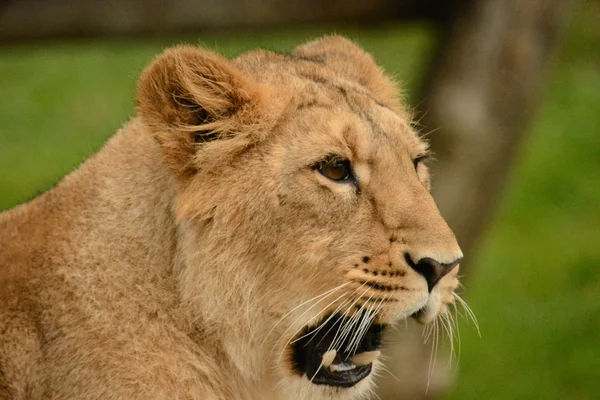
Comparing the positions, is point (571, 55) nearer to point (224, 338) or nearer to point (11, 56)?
point (11, 56)

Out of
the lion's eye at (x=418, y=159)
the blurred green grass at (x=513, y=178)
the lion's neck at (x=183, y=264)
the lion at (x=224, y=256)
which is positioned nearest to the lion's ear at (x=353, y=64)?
the lion's eye at (x=418, y=159)

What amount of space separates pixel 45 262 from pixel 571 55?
442 inches

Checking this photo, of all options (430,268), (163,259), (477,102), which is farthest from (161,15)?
(430,268)

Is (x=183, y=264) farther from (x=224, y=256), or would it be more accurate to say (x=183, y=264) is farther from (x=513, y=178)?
(x=513, y=178)

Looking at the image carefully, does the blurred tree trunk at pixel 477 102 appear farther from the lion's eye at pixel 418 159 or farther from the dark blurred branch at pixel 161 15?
the lion's eye at pixel 418 159

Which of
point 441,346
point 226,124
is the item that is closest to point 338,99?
point 226,124

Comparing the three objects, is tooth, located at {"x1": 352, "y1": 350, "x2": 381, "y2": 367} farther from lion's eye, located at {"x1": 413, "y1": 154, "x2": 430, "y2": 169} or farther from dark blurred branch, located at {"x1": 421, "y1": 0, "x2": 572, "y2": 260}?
dark blurred branch, located at {"x1": 421, "y1": 0, "x2": 572, "y2": 260}

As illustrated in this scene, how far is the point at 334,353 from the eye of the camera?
12.0ft

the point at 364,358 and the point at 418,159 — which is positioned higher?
the point at 418,159

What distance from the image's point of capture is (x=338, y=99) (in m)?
3.78

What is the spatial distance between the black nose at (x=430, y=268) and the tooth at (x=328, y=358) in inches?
17.1

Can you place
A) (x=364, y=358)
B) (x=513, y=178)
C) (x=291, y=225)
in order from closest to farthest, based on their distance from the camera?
(x=291, y=225), (x=364, y=358), (x=513, y=178)

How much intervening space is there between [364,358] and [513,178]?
670 cm

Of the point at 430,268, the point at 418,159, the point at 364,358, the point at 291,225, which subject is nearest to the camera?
the point at 430,268
